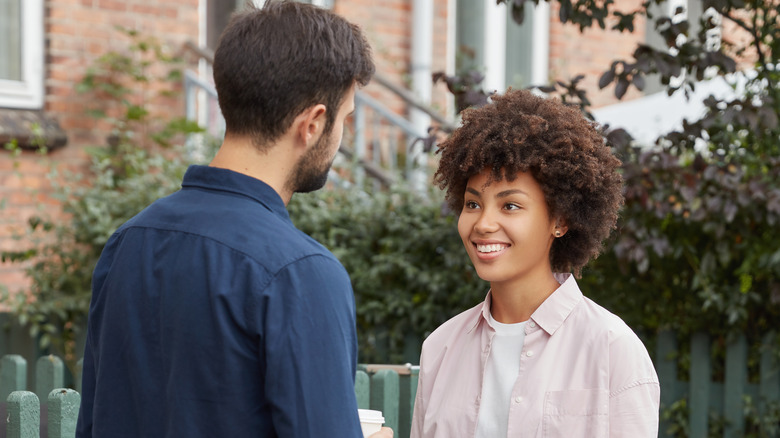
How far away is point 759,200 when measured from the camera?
348 centimetres

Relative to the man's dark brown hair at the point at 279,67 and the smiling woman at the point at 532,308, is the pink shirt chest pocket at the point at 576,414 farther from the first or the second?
the man's dark brown hair at the point at 279,67

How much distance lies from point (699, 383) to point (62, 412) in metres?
2.71

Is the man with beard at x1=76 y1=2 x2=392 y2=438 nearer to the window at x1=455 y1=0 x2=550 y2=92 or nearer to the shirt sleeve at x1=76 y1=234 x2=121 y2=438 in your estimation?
the shirt sleeve at x1=76 y1=234 x2=121 y2=438

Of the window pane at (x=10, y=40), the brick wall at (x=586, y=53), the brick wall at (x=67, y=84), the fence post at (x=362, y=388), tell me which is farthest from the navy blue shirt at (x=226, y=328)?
the brick wall at (x=586, y=53)

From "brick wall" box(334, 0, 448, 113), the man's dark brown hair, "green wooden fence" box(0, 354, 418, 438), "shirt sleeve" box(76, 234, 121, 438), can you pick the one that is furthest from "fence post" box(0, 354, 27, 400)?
"brick wall" box(334, 0, 448, 113)

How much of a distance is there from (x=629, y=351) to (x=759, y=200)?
1.96 m

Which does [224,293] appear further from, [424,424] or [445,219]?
[445,219]

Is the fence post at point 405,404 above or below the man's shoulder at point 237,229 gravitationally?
below

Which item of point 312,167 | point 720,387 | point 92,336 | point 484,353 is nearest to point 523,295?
point 484,353

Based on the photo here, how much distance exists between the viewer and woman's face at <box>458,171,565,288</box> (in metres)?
1.96

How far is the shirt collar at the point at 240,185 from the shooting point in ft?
4.76

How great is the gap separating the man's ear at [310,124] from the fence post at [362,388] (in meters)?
1.41

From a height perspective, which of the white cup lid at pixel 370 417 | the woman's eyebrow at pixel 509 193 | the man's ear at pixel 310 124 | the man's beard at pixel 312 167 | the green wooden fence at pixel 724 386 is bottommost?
the green wooden fence at pixel 724 386

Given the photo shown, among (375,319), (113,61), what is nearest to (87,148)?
(113,61)
